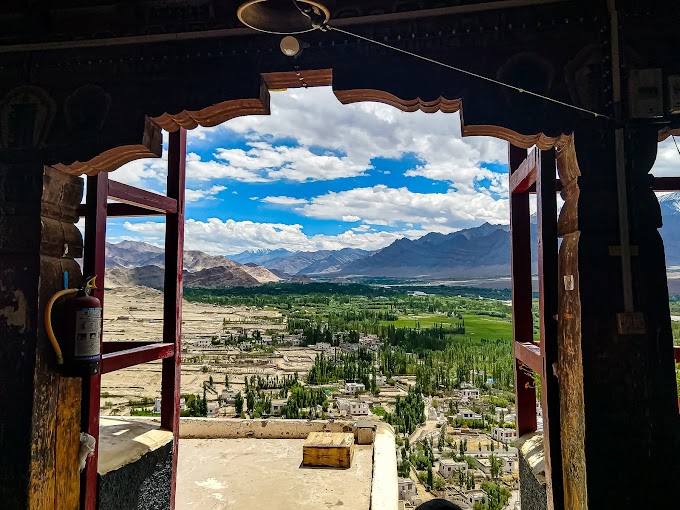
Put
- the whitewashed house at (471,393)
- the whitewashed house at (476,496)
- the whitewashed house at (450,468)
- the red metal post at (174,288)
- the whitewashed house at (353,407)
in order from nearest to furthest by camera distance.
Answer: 1. the red metal post at (174,288)
2. the whitewashed house at (476,496)
3. the whitewashed house at (450,468)
4. the whitewashed house at (353,407)
5. the whitewashed house at (471,393)

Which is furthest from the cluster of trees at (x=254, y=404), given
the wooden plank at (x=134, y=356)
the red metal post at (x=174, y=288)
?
the wooden plank at (x=134, y=356)

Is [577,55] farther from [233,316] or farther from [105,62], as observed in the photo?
[233,316]

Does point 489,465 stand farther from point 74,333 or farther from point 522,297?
point 74,333

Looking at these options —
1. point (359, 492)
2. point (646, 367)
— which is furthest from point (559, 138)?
point (359, 492)

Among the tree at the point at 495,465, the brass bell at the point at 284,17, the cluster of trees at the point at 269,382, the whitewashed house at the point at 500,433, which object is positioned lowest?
the tree at the point at 495,465

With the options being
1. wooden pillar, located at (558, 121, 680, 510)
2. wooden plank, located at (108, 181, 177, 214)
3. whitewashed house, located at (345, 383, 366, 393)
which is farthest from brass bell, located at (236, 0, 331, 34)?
whitewashed house, located at (345, 383, 366, 393)

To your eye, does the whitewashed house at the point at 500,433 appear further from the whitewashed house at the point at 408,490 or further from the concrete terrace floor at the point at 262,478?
the concrete terrace floor at the point at 262,478
